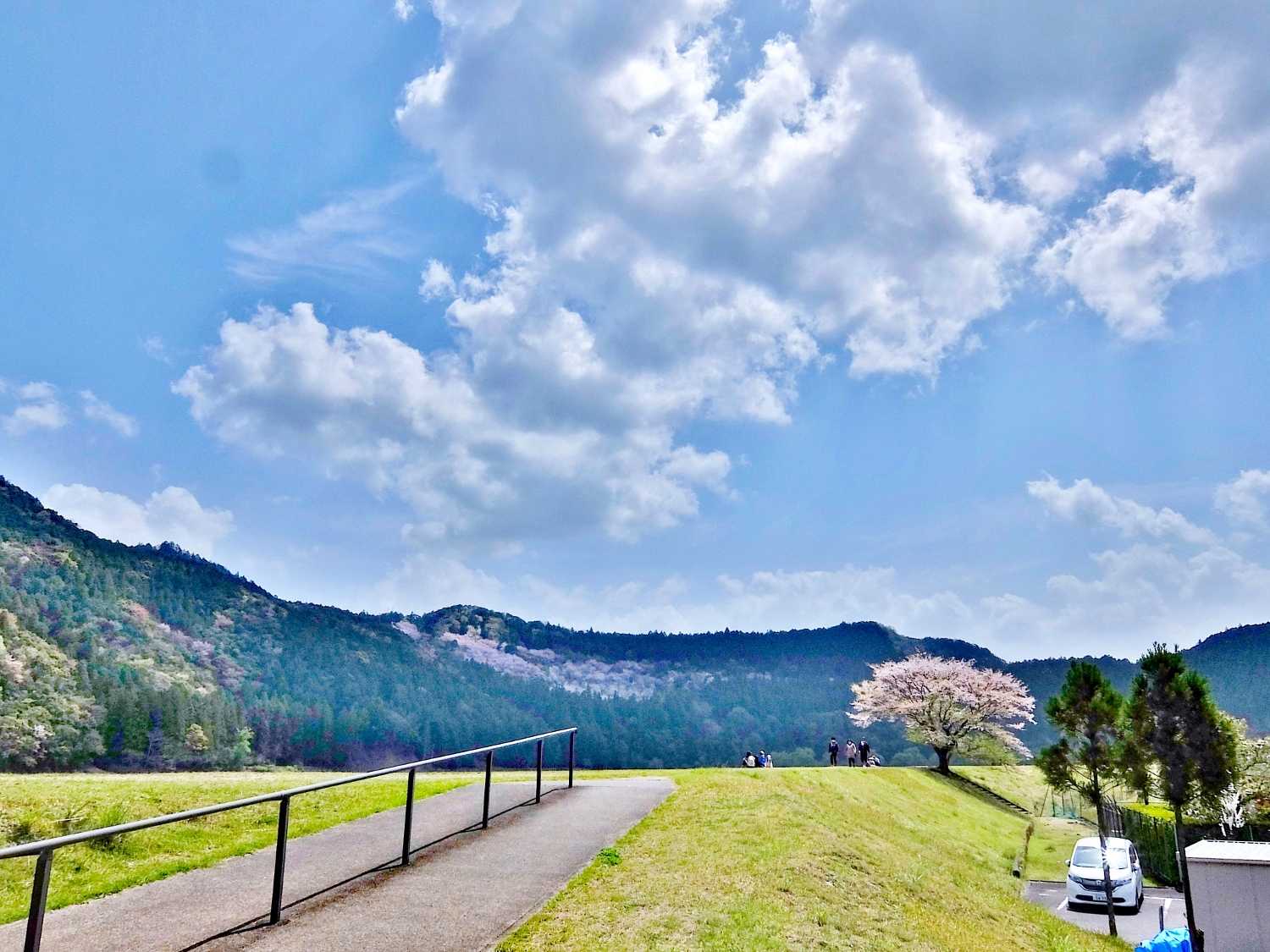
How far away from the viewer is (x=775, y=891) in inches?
413

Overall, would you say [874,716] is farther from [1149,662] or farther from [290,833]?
[290,833]

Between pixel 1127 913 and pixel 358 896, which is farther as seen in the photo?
pixel 1127 913

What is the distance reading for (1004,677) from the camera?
2232 inches

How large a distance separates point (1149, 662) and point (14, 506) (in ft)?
442

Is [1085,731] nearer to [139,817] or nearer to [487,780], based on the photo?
[487,780]

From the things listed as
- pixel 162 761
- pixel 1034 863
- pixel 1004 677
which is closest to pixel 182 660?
pixel 162 761

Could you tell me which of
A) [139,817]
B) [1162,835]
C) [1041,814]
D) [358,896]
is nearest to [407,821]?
[358,896]

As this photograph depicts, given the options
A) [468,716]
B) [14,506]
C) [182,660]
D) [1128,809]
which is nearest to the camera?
[1128,809]

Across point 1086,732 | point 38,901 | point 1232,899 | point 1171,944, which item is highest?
point 38,901

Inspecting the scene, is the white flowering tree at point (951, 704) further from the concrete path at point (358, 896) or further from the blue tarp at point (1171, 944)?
the concrete path at point (358, 896)

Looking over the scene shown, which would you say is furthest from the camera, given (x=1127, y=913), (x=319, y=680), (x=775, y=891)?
(x=319, y=680)

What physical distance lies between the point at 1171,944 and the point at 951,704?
4433 centimetres

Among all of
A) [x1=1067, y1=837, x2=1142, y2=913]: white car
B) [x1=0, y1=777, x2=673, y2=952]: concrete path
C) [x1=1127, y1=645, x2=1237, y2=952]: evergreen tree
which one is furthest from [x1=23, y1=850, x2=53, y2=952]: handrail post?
[x1=1127, y1=645, x2=1237, y2=952]: evergreen tree

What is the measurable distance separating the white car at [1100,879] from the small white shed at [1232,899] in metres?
12.0
